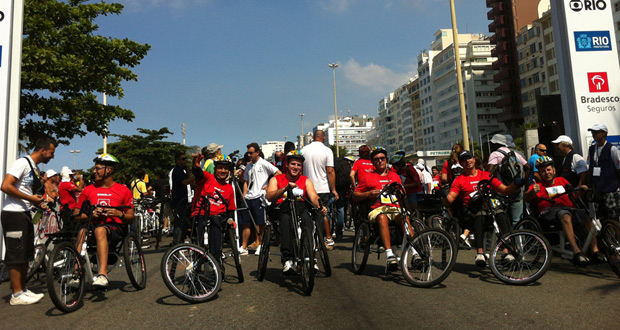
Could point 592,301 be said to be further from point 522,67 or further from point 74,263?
point 522,67

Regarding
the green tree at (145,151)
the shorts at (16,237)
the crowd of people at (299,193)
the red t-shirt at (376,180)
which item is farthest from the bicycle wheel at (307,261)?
the green tree at (145,151)

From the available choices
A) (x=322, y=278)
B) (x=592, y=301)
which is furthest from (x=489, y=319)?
(x=322, y=278)

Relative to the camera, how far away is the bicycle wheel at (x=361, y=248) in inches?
274

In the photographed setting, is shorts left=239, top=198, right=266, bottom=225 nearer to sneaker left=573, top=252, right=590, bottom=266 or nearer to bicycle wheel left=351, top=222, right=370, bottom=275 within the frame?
bicycle wheel left=351, top=222, right=370, bottom=275

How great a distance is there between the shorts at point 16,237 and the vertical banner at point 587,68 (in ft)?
30.6

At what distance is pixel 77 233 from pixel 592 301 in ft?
18.8

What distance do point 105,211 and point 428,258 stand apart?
3953 millimetres

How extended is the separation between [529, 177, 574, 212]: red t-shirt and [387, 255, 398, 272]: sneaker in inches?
89.5

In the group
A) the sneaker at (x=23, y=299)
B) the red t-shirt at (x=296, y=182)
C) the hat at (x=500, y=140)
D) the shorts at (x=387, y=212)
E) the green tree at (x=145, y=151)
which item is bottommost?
the sneaker at (x=23, y=299)

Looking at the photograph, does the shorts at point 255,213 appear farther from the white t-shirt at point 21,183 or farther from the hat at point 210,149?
the white t-shirt at point 21,183

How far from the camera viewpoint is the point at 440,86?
118125 millimetres

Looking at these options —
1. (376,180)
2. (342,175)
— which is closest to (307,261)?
(376,180)

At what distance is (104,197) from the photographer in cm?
648

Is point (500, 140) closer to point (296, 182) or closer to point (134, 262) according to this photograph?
point (296, 182)
